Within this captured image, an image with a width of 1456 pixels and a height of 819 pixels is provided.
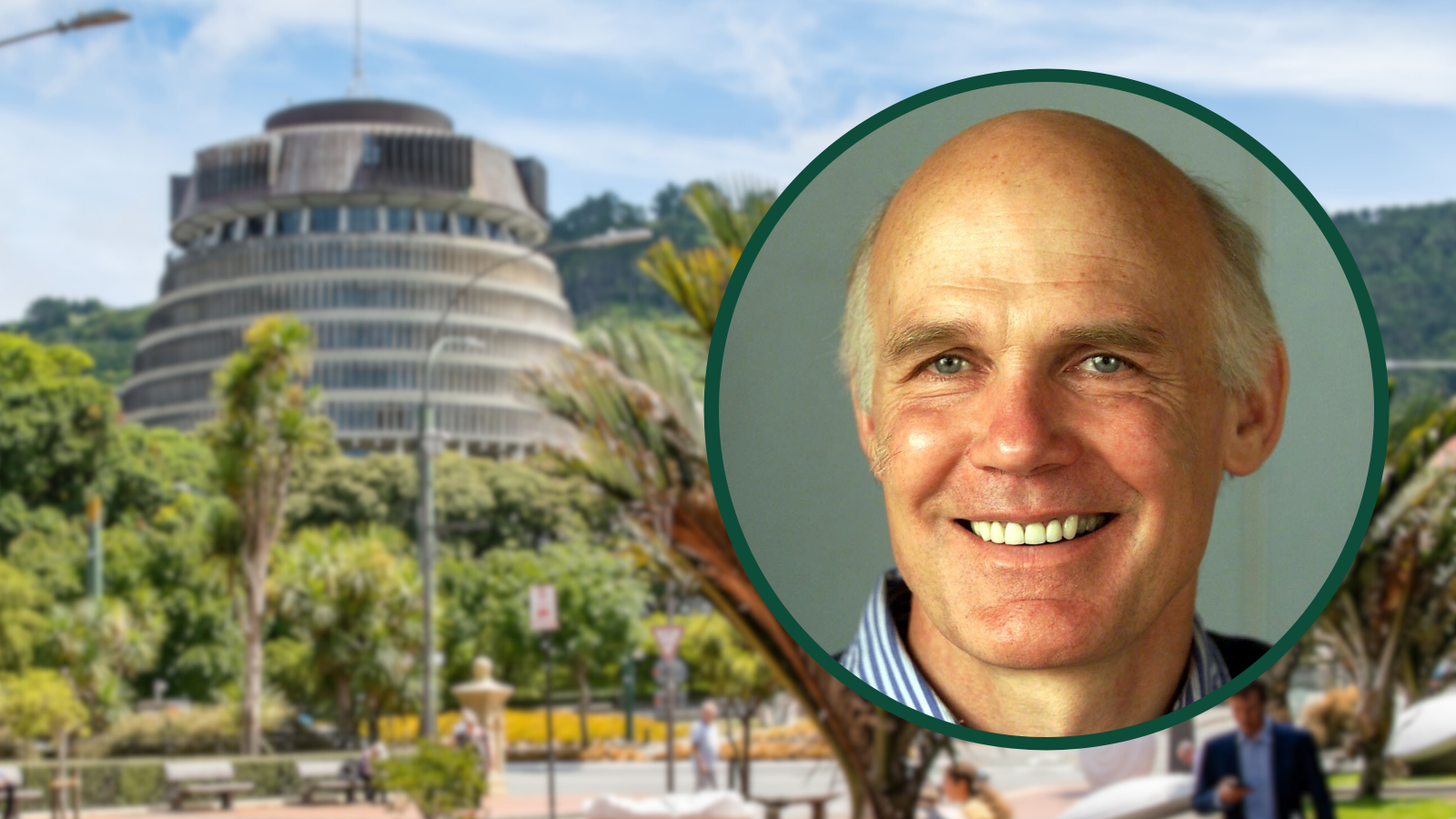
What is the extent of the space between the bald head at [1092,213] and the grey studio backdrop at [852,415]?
2 centimetres

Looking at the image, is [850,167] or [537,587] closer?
[850,167]

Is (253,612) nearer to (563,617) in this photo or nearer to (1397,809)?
(1397,809)

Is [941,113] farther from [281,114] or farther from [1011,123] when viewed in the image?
[281,114]

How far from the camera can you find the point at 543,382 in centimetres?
572

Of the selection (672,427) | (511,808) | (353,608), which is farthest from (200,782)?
(672,427)

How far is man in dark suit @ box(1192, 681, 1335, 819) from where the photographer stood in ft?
24.3

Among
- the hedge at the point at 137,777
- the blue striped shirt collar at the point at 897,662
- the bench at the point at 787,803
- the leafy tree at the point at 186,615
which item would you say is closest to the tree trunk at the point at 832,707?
the bench at the point at 787,803

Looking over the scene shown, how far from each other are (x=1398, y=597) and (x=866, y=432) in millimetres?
16968

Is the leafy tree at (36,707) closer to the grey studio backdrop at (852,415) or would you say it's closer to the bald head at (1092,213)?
the grey studio backdrop at (852,415)

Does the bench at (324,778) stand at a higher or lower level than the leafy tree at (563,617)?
lower

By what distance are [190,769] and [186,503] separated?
32.2 metres

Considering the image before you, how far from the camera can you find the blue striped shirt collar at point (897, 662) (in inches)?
43.7

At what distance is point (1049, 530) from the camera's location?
1.00 meters

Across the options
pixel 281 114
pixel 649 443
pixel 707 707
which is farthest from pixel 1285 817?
pixel 281 114
